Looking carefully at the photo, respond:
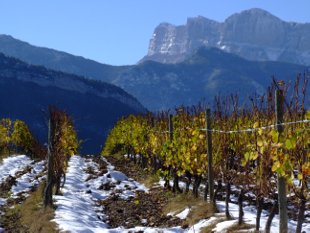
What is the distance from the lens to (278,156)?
7.30 metres

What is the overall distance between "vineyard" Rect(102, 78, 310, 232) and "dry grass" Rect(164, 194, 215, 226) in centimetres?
35

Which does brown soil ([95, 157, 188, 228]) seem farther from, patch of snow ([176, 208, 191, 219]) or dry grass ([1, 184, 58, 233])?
dry grass ([1, 184, 58, 233])

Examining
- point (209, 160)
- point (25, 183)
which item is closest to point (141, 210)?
point (209, 160)

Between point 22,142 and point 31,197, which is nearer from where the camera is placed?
point 31,197

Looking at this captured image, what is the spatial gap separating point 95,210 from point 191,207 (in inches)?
145

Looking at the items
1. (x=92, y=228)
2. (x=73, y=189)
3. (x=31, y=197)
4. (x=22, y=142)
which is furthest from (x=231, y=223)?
(x=22, y=142)

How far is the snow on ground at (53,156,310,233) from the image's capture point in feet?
38.1

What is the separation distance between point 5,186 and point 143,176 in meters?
7.97

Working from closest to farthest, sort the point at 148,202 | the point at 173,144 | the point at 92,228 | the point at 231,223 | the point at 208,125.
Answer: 1. the point at 231,223
2. the point at 92,228
3. the point at 208,125
4. the point at 148,202
5. the point at 173,144

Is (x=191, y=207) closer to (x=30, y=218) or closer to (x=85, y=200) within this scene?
(x=30, y=218)

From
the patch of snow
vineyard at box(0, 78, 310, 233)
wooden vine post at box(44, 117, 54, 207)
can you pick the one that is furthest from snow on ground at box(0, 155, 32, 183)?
the patch of snow

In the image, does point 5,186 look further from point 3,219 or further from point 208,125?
point 208,125

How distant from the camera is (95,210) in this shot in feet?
51.9

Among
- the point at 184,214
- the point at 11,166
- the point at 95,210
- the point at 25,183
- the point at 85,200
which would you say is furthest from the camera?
the point at 11,166
